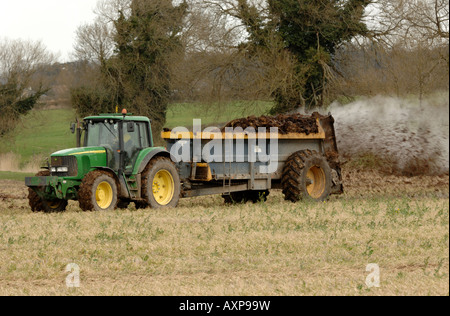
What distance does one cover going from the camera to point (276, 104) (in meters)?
27.6

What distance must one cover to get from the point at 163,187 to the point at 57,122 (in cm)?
2562

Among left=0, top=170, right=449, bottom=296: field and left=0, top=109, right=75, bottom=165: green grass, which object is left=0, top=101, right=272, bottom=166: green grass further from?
left=0, top=170, right=449, bottom=296: field

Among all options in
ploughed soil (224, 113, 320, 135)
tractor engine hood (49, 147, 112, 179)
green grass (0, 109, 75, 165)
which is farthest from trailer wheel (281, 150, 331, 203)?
green grass (0, 109, 75, 165)

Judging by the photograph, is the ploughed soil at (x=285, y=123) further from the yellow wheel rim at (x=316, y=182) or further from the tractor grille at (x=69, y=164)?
the tractor grille at (x=69, y=164)

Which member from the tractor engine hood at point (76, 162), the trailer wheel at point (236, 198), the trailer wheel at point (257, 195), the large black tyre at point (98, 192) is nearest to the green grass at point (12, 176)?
the trailer wheel at point (236, 198)

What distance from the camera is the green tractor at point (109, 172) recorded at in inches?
567

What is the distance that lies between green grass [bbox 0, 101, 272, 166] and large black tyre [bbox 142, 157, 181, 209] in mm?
10287

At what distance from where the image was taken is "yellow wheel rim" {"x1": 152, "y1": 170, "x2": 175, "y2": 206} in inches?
611

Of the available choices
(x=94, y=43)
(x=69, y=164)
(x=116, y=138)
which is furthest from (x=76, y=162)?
(x=94, y=43)

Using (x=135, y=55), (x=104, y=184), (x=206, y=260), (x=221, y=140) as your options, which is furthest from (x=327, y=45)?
(x=206, y=260)

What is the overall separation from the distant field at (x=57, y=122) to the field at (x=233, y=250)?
520 inches

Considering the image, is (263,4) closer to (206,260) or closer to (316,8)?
(316,8)
